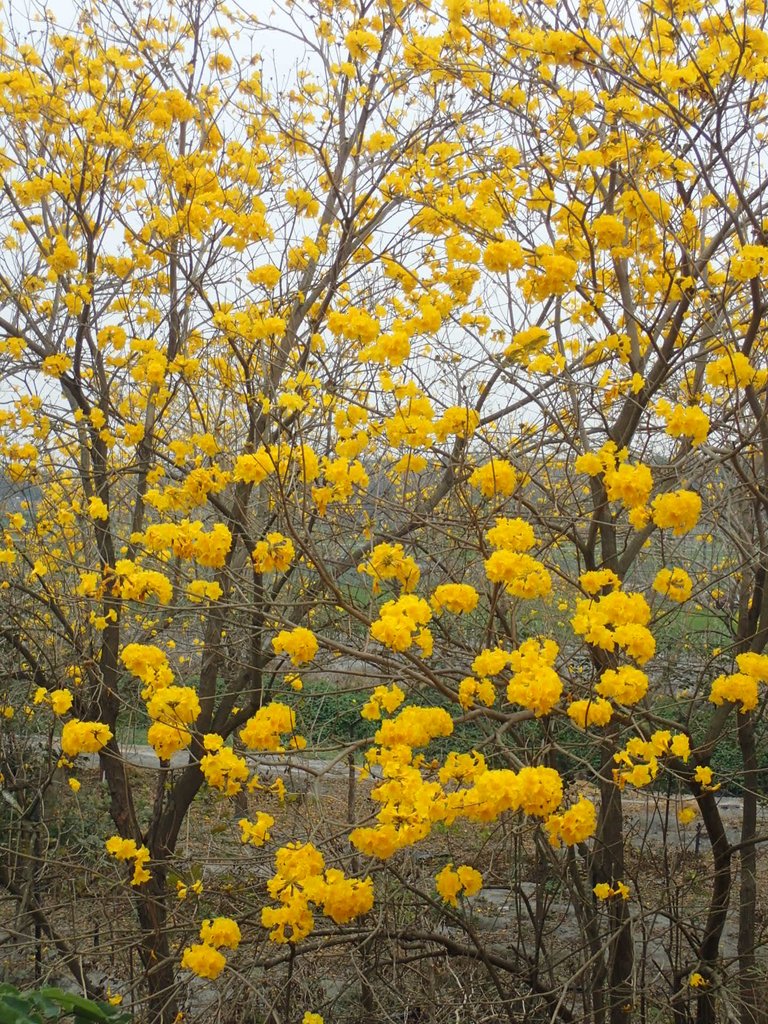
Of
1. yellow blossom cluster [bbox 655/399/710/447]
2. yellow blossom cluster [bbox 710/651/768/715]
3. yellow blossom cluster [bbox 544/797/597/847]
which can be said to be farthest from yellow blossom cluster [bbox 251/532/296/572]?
yellow blossom cluster [bbox 710/651/768/715]

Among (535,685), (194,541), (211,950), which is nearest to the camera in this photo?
(535,685)

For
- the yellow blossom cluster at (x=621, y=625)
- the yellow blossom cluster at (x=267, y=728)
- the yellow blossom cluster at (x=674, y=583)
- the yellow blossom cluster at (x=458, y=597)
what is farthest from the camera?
the yellow blossom cluster at (x=674, y=583)

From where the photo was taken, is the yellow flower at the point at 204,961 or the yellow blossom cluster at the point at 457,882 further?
the yellow blossom cluster at the point at 457,882

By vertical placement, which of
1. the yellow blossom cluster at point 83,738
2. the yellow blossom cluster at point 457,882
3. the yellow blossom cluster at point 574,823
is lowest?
the yellow blossom cluster at point 457,882

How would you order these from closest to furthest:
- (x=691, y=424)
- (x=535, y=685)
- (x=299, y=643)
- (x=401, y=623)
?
(x=535, y=685) < (x=401, y=623) < (x=299, y=643) < (x=691, y=424)

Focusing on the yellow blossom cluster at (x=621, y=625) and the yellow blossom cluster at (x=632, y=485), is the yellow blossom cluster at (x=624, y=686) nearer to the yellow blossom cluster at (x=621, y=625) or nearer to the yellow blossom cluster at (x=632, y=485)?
the yellow blossom cluster at (x=621, y=625)

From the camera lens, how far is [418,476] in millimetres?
4797

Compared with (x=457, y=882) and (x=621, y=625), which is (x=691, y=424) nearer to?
(x=621, y=625)

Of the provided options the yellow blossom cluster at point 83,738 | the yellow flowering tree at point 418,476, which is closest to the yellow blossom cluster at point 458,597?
the yellow flowering tree at point 418,476

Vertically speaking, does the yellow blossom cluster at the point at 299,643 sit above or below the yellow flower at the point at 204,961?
above

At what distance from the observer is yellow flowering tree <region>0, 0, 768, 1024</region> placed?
2.63m

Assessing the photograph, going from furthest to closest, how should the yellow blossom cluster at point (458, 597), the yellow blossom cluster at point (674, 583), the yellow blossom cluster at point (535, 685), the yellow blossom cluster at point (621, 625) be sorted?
the yellow blossom cluster at point (674, 583) → the yellow blossom cluster at point (458, 597) → the yellow blossom cluster at point (621, 625) → the yellow blossom cluster at point (535, 685)

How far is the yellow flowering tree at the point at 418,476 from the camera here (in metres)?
2.63

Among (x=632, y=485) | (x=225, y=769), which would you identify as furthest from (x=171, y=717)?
(x=632, y=485)
